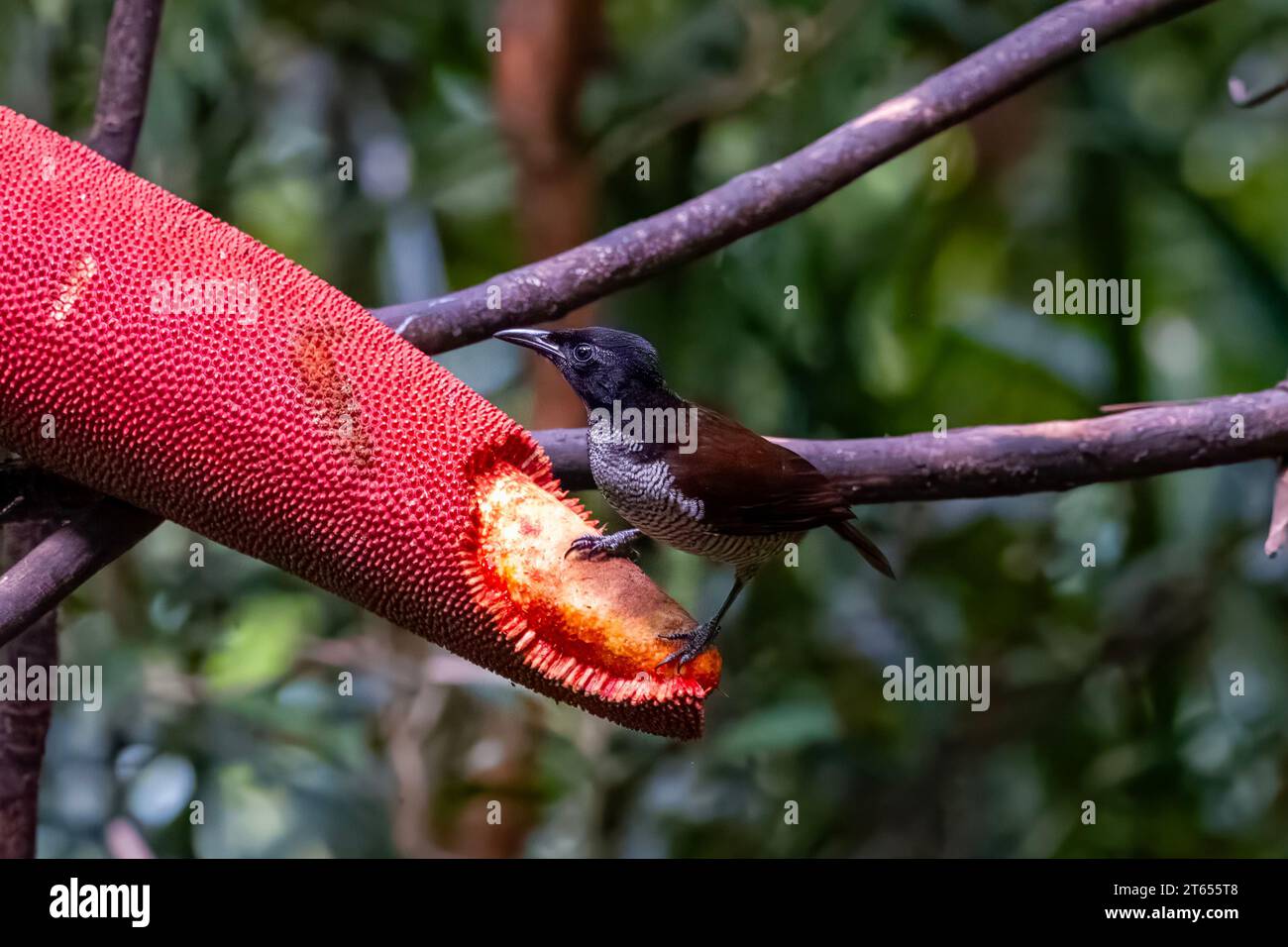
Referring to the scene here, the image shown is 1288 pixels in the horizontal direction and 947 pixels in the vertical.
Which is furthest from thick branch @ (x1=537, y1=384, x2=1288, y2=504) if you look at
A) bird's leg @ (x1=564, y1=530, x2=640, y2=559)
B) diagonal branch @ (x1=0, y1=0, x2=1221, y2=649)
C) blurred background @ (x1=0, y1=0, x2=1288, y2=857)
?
blurred background @ (x1=0, y1=0, x2=1288, y2=857)

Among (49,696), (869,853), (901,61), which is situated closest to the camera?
(49,696)

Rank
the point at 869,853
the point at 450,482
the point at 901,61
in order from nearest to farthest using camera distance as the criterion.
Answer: the point at 450,482 → the point at 869,853 → the point at 901,61

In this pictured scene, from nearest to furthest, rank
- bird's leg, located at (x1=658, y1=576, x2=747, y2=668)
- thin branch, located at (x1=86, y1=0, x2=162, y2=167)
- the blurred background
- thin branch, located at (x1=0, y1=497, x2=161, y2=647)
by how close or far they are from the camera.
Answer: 1. bird's leg, located at (x1=658, y1=576, x2=747, y2=668)
2. thin branch, located at (x1=0, y1=497, x2=161, y2=647)
3. thin branch, located at (x1=86, y1=0, x2=162, y2=167)
4. the blurred background

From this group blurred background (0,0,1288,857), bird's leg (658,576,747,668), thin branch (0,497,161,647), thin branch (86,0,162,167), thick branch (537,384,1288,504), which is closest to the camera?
bird's leg (658,576,747,668)

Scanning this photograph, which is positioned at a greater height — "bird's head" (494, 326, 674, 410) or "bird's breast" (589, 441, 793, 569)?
"bird's head" (494, 326, 674, 410)

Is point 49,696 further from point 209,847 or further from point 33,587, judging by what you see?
point 209,847

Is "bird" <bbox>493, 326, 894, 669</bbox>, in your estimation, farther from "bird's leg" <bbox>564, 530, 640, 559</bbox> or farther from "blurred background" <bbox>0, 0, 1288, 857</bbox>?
"blurred background" <bbox>0, 0, 1288, 857</bbox>

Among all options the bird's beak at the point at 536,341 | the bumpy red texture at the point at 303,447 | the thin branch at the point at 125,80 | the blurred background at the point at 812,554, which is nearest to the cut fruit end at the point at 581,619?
the bumpy red texture at the point at 303,447

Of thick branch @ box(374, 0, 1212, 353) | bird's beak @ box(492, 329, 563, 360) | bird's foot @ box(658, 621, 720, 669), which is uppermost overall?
thick branch @ box(374, 0, 1212, 353)
